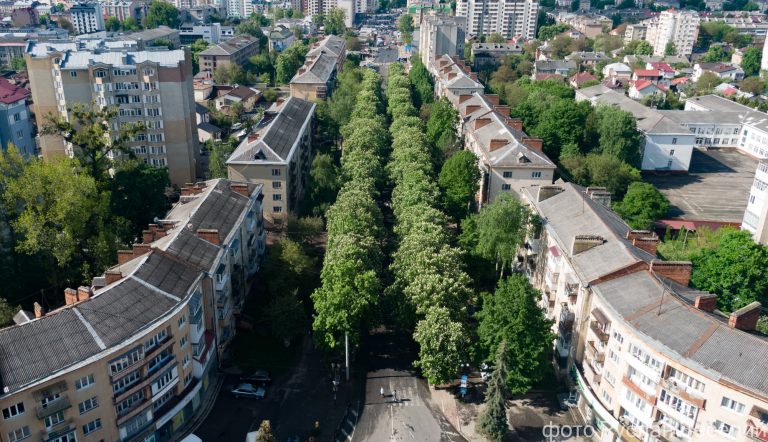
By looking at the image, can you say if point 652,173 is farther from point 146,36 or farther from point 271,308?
point 146,36

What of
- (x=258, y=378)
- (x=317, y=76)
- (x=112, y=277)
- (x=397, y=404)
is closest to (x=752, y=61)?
(x=317, y=76)

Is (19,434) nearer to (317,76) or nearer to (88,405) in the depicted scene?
(88,405)

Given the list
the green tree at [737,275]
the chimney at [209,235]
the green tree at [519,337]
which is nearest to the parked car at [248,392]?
the chimney at [209,235]

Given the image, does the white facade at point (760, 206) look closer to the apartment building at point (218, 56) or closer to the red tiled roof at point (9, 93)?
the red tiled roof at point (9, 93)

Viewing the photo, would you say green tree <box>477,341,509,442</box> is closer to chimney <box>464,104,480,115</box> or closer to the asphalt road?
the asphalt road

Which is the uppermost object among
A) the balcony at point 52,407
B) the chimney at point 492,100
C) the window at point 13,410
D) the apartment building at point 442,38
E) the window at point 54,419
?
the apartment building at point 442,38

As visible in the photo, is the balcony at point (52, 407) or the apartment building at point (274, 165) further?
the apartment building at point (274, 165)
